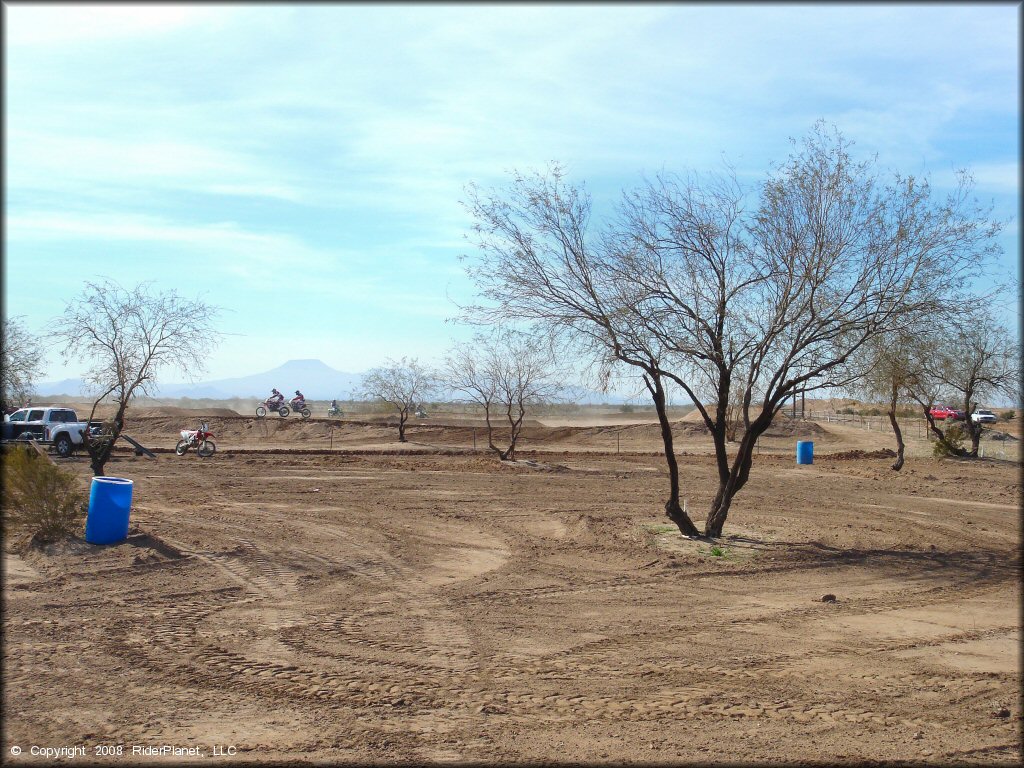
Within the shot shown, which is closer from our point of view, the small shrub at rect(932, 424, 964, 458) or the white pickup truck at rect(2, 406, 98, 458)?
the white pickup truck at rect(2, 406, 98, 458)

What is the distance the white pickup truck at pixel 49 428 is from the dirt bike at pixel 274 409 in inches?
891

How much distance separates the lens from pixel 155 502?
62.8 feet

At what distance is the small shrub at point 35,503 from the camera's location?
12.6 m

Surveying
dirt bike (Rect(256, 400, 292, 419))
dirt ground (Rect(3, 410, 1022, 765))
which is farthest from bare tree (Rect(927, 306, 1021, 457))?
dirt bike (Rect(256, 400, 292, 419))

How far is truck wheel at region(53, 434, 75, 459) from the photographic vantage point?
33.8 metres

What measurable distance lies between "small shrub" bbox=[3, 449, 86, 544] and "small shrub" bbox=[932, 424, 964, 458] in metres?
37.7

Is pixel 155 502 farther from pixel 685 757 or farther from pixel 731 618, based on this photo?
pixel 685 757

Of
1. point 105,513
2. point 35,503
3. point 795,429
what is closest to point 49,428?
point 35,503

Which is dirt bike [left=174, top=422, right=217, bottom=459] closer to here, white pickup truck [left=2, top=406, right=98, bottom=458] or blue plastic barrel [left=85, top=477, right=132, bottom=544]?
white pickup truck [left=2, top=406, right=98, bottom=458]

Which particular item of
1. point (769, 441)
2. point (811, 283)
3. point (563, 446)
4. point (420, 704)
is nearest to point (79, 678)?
point (420, 704)

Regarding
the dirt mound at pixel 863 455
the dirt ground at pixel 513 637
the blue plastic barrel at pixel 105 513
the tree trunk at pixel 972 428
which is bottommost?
the dirt ground at pixel 513 637

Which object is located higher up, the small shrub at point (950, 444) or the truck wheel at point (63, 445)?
the small shrub at point (950, 444)

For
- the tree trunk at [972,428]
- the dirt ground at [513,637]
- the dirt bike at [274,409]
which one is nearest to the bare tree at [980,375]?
the tree trunk at [972,428]

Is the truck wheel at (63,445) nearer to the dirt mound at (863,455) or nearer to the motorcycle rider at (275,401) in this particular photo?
the motorcycle rider at (275,401)
